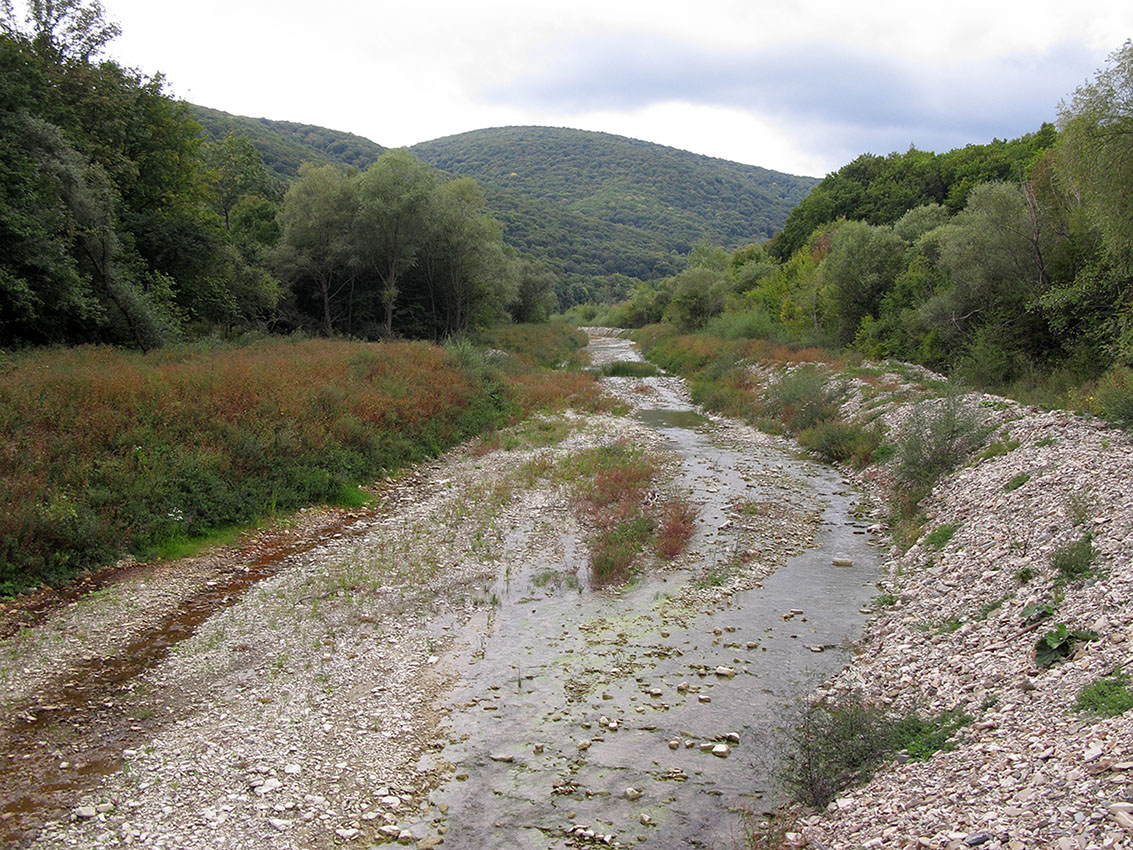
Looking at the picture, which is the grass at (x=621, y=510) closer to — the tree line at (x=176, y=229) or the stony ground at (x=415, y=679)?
the stony ground at (x=415, y=679)

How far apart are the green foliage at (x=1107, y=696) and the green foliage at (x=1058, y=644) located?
925 mm

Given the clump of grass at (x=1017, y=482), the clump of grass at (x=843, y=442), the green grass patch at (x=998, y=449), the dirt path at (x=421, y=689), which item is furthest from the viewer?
the clump of grass at (x=843, y=442)

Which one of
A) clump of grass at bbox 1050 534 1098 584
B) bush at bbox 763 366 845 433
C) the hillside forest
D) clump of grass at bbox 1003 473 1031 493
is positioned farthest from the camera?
bush at bbox 763 366 845 433

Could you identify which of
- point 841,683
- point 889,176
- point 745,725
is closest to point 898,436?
point 841,683

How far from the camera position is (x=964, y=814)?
6148mm

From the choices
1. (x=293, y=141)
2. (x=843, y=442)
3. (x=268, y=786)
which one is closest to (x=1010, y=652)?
(x=268, y=786)

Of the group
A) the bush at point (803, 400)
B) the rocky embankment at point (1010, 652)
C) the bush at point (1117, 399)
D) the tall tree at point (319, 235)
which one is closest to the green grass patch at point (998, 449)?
the rocky embankment at point (1010, 652)

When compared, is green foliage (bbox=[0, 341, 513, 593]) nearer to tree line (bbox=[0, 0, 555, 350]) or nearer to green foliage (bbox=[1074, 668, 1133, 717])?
tree line (bbox=[0, 0, 555, 350])

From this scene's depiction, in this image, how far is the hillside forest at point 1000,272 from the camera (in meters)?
18.4

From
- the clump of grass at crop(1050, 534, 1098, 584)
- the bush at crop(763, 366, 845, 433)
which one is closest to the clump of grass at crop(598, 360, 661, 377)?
the bush at crop(763, 366, 845, 433)

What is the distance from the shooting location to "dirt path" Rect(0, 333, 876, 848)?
7.26 metres

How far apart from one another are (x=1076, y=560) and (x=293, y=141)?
151684 mm

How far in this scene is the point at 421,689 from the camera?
32.6 feet

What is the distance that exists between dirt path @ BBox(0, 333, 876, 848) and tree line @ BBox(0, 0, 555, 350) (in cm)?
1488
